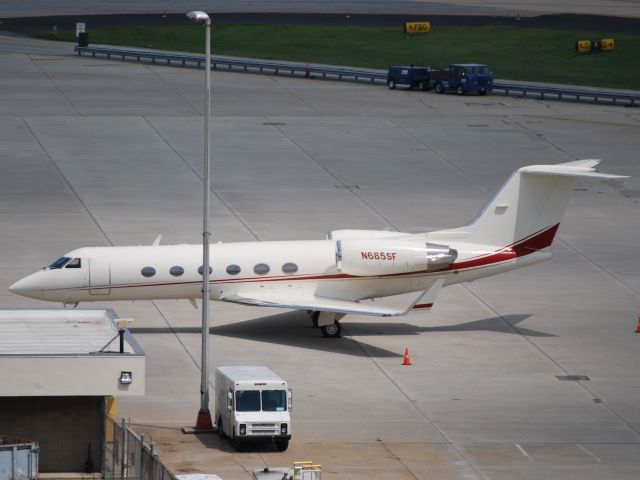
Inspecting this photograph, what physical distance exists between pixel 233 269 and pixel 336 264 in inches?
125

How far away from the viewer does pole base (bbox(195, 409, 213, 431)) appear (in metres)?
37.0

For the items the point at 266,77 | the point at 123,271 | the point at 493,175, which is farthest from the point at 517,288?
the point at 266,77

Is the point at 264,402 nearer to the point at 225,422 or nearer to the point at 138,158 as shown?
the point at 225,422

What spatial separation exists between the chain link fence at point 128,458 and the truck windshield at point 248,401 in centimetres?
242

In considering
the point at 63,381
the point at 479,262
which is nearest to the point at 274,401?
the point at 63,381

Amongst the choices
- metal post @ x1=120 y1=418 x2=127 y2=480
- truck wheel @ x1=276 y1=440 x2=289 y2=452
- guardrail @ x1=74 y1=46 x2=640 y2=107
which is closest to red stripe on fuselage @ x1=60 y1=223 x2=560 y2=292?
truck wheel @ x1=276 y1=440 x2=289 y2=452

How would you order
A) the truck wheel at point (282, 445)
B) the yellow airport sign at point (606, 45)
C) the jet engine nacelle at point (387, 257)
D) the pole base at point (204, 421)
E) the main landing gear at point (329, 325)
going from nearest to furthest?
the truck wheel at point (282, 445), the pole base at point (204, 421), the jet engine nacelle at point (387, 257), the main landing gear at point (329, 325), the yellow airport sign at point (606, 45)

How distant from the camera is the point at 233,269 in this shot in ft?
151

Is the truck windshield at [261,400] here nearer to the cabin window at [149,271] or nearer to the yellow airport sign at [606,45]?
the cabin window at [149,271]

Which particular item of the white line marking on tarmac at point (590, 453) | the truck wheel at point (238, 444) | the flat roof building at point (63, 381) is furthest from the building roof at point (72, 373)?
the white line marking on tarmac at point (590, 453)

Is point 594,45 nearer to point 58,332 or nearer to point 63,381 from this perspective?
point 58,332

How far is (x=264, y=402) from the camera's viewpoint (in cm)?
3544

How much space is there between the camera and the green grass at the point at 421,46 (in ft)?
339

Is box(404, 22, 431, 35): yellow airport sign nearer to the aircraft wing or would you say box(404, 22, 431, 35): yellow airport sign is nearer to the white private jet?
the white private jet
